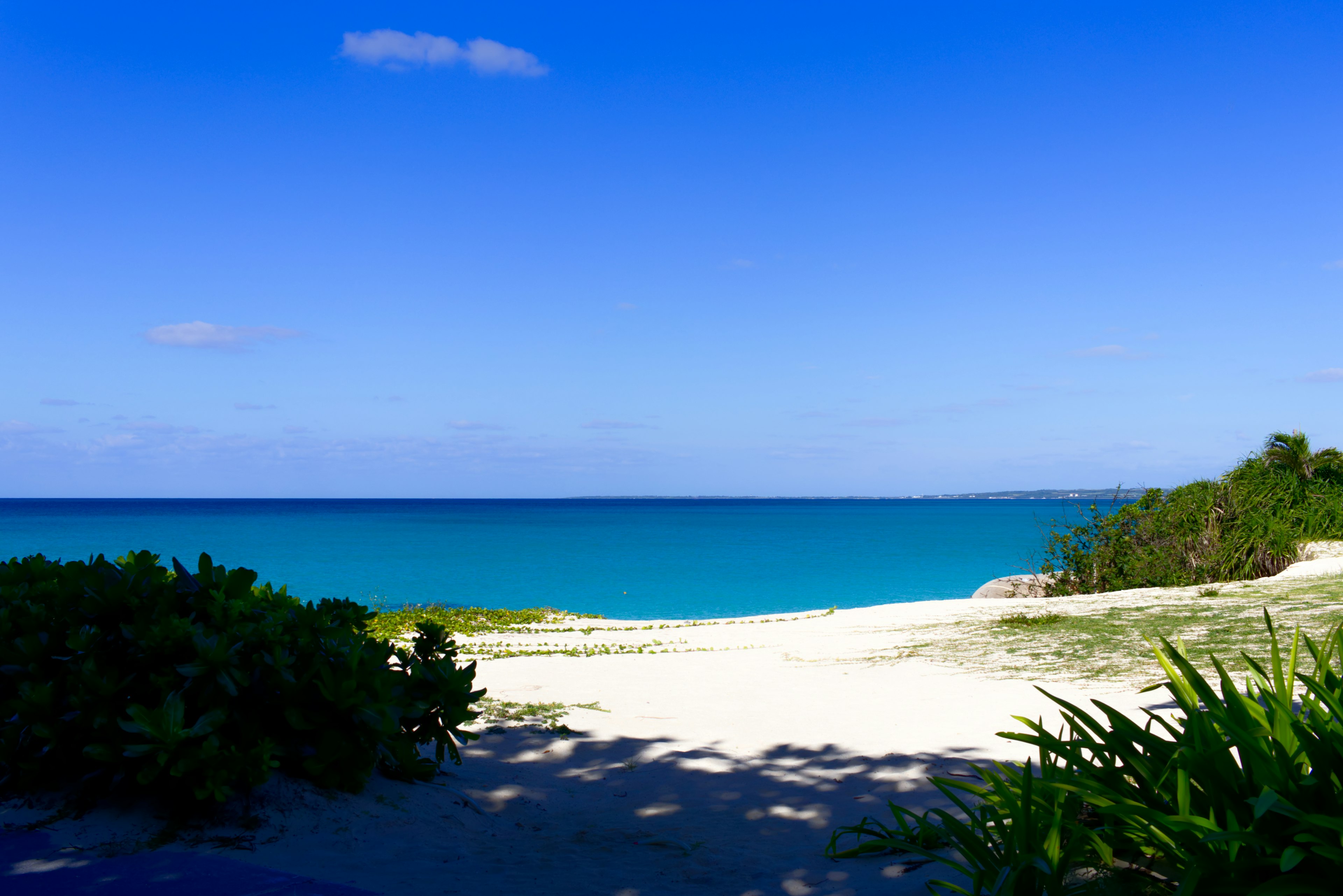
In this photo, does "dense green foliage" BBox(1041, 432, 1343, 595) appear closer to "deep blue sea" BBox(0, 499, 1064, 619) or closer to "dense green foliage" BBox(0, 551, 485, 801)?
"deep blue sea" BBox(0, 499, 1064, 619)

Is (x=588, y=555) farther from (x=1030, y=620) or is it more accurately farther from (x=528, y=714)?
(x=528, y=714)

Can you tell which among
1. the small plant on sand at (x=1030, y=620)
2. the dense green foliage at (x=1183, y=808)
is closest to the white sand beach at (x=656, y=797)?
the dense green foliage at (x=1183, y=808)

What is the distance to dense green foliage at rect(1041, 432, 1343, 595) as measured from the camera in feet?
50.8

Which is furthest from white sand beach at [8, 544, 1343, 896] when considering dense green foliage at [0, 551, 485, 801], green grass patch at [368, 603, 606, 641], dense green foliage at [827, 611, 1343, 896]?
green grass patch at [368, 603, 606, 641]

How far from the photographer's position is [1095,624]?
10.4 m

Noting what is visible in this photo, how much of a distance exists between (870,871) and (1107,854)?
0.87 metres

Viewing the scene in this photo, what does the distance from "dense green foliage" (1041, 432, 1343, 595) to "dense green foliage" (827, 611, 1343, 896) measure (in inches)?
568

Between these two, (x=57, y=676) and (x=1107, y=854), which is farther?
(x=57, y=676)

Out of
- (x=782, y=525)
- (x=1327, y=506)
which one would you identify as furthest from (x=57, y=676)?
(x=782, y=525)

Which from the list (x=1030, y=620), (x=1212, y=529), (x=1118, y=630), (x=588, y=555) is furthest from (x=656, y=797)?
(x=588, y=555)

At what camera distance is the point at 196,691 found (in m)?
3.68

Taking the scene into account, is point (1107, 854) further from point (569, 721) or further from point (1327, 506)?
point (1327, 506)

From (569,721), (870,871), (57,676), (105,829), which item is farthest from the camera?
(569,721)

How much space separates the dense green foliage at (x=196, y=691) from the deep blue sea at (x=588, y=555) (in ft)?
24.4
